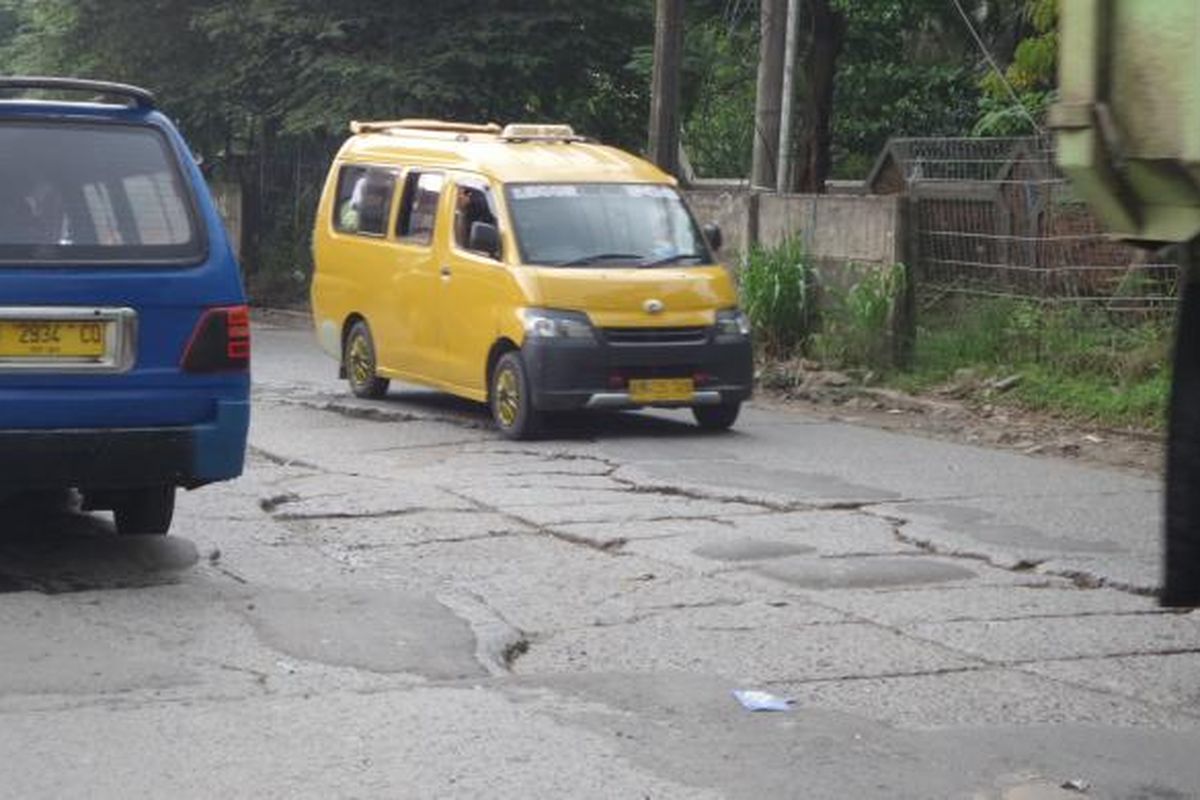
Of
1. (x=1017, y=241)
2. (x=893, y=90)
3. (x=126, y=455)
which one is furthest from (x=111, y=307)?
(x=893, y=90)

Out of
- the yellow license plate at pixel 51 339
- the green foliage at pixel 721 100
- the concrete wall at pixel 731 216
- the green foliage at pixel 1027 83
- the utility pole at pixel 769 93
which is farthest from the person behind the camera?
the green foliage at pixel 721 100

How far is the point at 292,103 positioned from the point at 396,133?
10.7 meters

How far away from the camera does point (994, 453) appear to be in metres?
13.1

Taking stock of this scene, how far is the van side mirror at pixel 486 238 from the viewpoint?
13.7 m

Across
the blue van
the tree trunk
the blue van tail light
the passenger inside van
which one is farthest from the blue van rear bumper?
the tree trunk

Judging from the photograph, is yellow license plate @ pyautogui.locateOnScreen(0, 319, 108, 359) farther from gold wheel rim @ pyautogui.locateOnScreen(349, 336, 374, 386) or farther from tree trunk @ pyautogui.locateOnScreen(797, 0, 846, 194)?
tree trunk @ pyautogui.locateOnScreen(797, 0, 846, 194)

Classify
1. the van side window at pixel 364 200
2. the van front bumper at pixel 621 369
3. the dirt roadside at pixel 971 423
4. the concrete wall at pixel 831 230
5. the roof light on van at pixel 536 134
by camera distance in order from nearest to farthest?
the van front bumper at pixel 621 369 → the dirt roadside at pixel 971 423 → the roof light on van at pixel 536 134 → the van side window at pixel 364 200 → the concrete wall at pixel 831 230

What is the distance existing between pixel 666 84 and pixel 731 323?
21.0ft

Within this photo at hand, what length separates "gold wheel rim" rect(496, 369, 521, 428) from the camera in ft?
43.7

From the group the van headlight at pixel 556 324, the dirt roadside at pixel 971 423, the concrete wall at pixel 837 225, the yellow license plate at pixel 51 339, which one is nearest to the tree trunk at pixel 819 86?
the concrete wall at pixel 837 225

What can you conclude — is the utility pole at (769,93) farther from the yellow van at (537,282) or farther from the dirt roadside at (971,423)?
the yellow van at (537,282)

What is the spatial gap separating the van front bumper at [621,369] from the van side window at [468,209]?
1359 mm

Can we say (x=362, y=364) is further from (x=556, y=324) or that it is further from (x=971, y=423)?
(x=971, y=423)

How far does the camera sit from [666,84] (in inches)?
771
